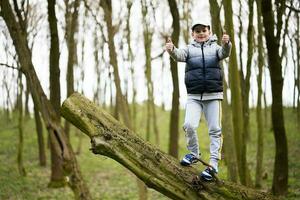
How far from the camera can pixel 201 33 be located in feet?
18.5

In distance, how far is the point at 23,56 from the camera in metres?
10.4

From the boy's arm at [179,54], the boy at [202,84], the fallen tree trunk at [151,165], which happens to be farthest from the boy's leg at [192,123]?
the boy's arm at [179,54]

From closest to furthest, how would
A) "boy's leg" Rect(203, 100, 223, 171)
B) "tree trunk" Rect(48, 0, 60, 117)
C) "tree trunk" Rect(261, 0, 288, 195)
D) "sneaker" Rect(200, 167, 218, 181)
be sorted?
"sneaker" Rect(200, 167, 218, 181) → "boy's leg" Rect(203, 100, 223, 171) → "tree trunk" Rect(261, 0, 288, 195) → "tree trunk" Rect(48, 0, 60, 117)

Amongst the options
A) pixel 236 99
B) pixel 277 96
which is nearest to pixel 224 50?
pixel 236 99

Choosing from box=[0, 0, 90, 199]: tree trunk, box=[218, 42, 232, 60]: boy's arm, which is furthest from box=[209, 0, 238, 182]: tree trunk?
box=[0, 0, 90, 199]: tree trunk

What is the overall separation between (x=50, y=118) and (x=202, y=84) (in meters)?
5.59

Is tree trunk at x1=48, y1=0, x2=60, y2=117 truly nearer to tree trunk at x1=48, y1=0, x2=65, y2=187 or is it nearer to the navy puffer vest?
tree trunk at x1=48, y1=0, x2=65, y2=187

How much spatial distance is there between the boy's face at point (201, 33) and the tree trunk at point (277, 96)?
4969 millimetres

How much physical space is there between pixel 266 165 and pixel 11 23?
39.0 ft

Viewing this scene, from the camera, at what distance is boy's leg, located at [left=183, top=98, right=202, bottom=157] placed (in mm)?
5578

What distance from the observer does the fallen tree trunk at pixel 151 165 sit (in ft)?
17.1

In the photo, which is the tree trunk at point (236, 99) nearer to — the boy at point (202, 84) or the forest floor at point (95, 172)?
Result: the forest floor at point (95, 172)

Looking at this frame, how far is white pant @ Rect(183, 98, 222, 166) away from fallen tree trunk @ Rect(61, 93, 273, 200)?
0.38 meters

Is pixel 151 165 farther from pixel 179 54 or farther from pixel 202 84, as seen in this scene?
pixel 179 54
